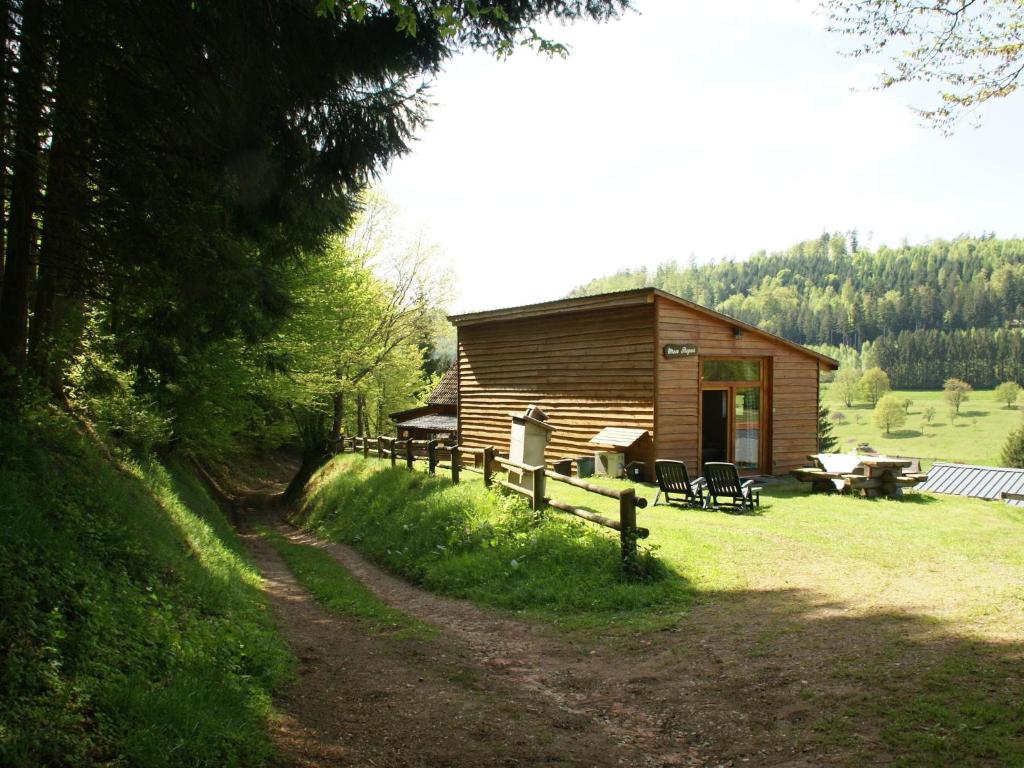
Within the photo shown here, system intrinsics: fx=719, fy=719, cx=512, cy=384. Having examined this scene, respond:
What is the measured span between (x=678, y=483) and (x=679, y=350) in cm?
379

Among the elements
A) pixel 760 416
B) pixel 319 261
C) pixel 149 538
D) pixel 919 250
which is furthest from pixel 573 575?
pixel 919 250

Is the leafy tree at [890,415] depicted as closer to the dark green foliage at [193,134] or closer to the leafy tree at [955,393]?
the leafy tree at [955,393]

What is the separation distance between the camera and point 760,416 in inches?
669

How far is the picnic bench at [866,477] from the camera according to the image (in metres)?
13.5

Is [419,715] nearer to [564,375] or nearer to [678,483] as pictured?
[678,483]

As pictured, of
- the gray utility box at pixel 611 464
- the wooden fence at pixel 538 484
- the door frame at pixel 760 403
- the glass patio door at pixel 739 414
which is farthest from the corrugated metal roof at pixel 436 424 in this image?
the door frame at pixel 760 403

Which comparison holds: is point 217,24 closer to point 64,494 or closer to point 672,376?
point 64,494

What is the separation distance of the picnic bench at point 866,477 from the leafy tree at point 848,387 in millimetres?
117334

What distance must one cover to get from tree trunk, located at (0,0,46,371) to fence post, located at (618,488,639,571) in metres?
6.22

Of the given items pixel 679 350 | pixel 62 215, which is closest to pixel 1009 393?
pixel 679 350

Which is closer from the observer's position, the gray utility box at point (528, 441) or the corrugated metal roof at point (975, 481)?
the gray utility box at point (528, 441)

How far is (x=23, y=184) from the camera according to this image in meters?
6.36

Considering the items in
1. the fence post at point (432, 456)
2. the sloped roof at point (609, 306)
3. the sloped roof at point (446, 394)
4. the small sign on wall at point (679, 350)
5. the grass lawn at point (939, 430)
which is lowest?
the grass lawn at point (939, 430)

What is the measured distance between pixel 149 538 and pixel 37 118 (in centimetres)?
373
